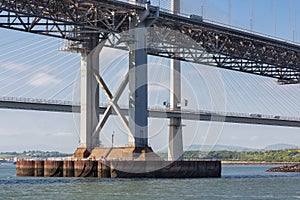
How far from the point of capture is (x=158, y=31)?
70500mm

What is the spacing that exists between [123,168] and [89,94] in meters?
10.4

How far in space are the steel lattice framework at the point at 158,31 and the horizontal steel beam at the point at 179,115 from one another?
8.60 m

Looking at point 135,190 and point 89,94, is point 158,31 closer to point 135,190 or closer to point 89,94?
point 89,94

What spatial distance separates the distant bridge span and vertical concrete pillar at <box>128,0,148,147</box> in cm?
800

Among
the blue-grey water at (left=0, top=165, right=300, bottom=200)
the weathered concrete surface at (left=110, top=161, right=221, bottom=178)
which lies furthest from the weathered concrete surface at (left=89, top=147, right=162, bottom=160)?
the blue-grey water at (left=0, top=165, right=300, bottom=200)

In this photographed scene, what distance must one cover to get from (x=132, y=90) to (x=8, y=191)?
18928 millimetres

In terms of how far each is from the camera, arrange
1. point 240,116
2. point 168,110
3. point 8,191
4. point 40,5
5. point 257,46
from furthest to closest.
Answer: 1. point 240,116
2. point 168,110
3. point 257,46
4. point 40,5
5. point 8,191

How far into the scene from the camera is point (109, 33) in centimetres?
6650

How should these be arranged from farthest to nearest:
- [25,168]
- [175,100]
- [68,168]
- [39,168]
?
[175,100]
[25,168]
[39,168]
[68,168]

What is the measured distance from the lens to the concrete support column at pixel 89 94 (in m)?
67.1

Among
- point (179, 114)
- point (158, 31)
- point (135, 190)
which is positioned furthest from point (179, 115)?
point (135, 190)

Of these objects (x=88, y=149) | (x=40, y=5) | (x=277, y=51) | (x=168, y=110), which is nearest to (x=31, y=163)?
(x=88, y=149)

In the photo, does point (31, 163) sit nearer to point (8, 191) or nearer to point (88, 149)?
point (88, 149)

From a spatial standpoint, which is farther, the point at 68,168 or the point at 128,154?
the point at 68,168
